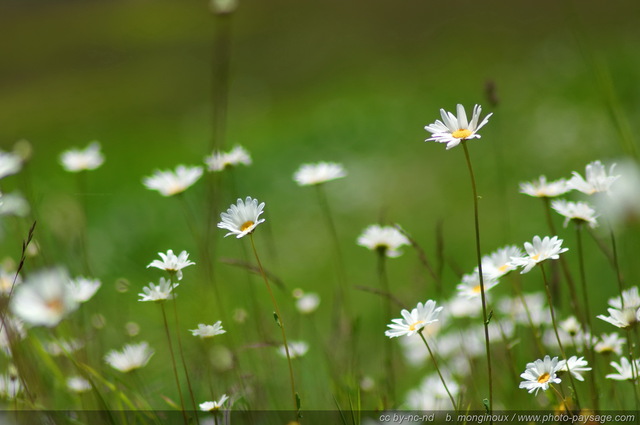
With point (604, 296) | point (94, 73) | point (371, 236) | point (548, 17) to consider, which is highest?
point (94, 73)

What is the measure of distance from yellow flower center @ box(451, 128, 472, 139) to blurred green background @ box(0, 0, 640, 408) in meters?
0.34

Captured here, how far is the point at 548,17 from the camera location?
3.84 meters

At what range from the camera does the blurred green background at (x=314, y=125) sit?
161 centimetres

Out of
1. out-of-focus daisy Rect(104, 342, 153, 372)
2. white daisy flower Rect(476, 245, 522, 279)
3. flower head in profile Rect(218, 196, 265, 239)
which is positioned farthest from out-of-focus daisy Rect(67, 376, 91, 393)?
white daisy flower Rect(476, 245, 522, 279)

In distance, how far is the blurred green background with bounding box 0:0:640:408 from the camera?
1613 mm

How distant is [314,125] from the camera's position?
10.3 ft

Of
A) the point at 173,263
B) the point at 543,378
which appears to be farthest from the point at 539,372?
the point at 173,263

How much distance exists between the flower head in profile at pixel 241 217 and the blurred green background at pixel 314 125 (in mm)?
308

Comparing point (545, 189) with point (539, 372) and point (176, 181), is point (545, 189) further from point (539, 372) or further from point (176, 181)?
point (176, 181)

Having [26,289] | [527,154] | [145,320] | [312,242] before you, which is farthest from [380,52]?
[26,289]

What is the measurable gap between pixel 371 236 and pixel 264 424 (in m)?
0.26

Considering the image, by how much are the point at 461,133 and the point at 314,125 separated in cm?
262

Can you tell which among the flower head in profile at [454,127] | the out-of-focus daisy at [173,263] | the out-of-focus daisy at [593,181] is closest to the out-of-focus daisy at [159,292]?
the out-of-focus daisy at [173,263]

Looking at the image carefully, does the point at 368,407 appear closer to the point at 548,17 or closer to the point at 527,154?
the point at 527,154
